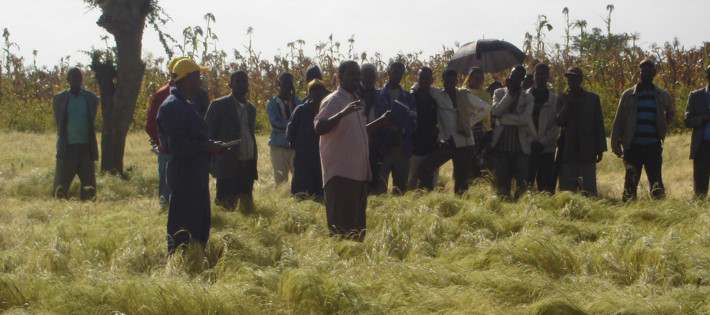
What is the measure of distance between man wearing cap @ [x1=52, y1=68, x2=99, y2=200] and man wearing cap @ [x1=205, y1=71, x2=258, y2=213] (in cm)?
261

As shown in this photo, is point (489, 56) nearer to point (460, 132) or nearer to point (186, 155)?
point (460, 132)

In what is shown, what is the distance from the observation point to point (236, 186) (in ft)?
31.5

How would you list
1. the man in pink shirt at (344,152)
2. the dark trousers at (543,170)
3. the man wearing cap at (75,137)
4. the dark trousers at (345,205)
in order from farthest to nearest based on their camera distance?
the man wearing cap at (75,137) → the dark trousers at (543,170) → the dark trousers at (345,205) → the man in pink shirt at (344,152)

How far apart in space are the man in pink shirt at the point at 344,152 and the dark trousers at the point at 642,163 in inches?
146

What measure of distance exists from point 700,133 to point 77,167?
6.91m

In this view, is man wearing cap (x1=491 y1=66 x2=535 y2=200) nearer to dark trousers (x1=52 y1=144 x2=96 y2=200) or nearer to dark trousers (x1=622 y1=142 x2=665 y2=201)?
dark trousers (x1=622 y1=142 x2=665 y2=201)

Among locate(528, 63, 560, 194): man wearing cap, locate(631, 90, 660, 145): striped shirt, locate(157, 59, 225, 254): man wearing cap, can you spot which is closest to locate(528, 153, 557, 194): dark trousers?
locate(528, 63, 560, 194): man wearing cap

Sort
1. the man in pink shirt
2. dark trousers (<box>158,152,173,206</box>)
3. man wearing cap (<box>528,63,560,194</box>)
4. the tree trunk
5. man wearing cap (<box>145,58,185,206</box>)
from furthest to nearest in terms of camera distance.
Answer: the tree trunk → man wearing cap (<box>528,63,560,194</box>) → dark trousers (<box>158,152,173,206</box>) → man wearing cap (<box>145,58,185,206</box>) → the man in pink shirt

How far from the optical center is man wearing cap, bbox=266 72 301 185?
10.7 meters

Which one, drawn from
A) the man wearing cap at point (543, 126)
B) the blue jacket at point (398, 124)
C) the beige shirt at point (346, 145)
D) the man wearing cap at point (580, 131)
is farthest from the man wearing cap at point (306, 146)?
the man wearing cap at point (580, 131)

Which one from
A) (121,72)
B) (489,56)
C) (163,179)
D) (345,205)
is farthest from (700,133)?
(121,72)

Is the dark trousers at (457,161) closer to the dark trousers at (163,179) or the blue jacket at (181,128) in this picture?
the dark trousers at (163,179)

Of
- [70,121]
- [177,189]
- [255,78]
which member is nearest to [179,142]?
[177,189]

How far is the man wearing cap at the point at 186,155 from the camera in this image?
6852 millimetres
